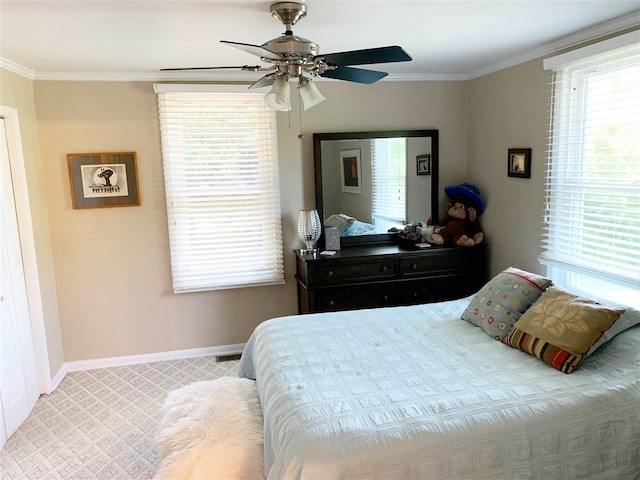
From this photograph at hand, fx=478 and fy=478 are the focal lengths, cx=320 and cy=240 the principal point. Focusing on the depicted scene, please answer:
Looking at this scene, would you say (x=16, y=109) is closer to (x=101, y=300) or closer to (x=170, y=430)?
(x=101, y=300)

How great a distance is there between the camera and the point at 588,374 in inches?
83.8

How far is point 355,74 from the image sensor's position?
2334 mm

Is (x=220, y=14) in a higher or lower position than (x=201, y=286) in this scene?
higher

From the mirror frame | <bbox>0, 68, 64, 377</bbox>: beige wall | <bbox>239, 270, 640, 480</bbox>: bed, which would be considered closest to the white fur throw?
<bbox>239, 270, 640, 480</bbox>: bed

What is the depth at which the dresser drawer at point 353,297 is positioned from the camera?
377 centimetres

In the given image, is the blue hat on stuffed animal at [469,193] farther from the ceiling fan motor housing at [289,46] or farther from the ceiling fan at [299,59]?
the ceiling fan motor housing at [289,46]

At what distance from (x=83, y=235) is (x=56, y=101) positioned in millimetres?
1029

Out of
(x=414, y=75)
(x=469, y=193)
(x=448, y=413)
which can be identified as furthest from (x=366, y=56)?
(x=469, y=193)

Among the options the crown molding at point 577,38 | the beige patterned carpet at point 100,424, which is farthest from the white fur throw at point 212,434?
the crown molding at point 577,38

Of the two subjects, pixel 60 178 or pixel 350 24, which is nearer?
pixel 350 24

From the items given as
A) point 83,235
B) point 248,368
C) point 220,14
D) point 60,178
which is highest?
point 220,14

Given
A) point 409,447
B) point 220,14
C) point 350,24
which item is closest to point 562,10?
point 350,24

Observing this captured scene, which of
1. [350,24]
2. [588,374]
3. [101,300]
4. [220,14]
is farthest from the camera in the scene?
[101,300]

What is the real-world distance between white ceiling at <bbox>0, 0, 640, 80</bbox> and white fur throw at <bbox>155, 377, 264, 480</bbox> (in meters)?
1.85
